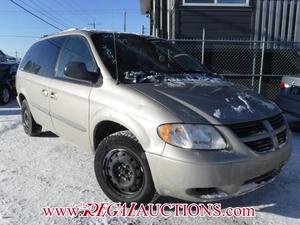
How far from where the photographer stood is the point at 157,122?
8.64ft

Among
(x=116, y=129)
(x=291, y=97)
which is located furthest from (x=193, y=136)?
(x=291, y=97)

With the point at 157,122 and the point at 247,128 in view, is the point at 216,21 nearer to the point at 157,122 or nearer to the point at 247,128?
the point at 247,128

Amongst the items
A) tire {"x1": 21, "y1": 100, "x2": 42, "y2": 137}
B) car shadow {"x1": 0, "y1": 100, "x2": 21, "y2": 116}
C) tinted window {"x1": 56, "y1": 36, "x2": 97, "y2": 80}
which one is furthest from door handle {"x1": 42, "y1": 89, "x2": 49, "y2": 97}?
car shadow {"x1": 0, "y1": 100, "x2": 21, "y2": 116}

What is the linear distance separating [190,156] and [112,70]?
4.43 ft

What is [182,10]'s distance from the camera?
31.5 ft

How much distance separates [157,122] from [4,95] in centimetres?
801

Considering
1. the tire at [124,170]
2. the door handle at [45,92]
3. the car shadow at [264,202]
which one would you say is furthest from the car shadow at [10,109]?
the car shadow at [264,202]

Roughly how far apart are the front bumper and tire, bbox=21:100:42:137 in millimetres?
3342

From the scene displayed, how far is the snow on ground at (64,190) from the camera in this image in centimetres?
290

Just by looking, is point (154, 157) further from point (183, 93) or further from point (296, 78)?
point (296, 78)

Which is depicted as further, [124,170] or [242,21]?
[242,21]

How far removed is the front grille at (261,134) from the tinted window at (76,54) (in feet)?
5.56

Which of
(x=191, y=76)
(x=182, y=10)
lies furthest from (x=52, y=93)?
(x=182, y=10)

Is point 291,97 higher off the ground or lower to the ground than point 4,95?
higher
